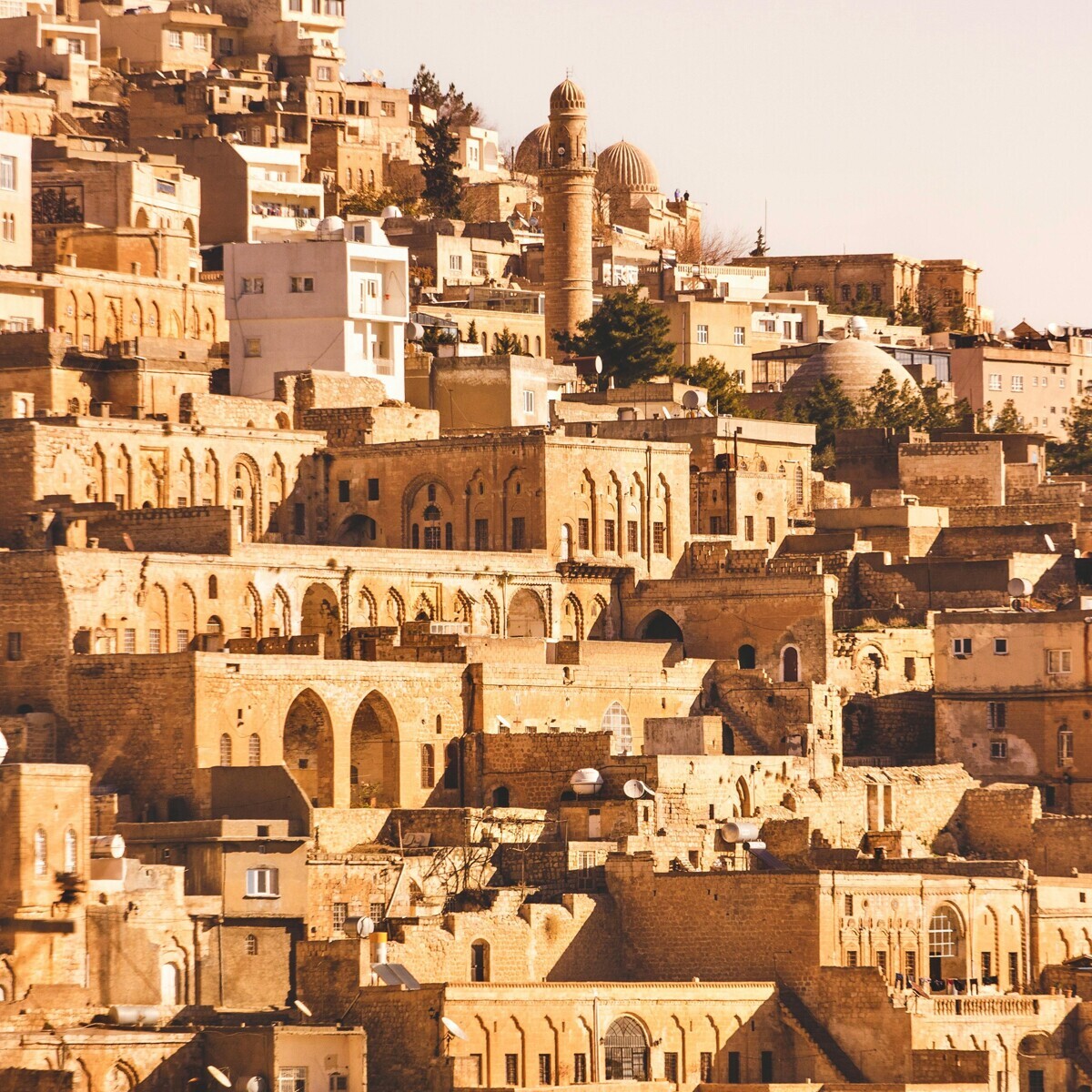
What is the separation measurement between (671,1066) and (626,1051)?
2.44 feet

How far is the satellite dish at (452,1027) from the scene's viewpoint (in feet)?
165

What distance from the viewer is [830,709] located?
66.1 m

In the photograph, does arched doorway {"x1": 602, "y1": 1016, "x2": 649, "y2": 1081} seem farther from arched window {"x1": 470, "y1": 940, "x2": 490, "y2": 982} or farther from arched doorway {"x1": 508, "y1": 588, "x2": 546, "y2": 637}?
arched doorway {"x1": 508, "y1": 588, "x2": 546, "y2": 637}

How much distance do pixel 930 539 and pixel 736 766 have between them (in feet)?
49.8

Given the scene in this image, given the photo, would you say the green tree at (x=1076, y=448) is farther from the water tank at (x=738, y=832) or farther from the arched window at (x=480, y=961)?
the arched window at (x=480, y=961)

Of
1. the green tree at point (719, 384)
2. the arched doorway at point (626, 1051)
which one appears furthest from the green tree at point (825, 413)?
the arched doorway at point (626, 1051)

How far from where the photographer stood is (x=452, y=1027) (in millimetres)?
50344

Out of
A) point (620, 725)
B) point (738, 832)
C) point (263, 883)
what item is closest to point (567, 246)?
point (620, 725)

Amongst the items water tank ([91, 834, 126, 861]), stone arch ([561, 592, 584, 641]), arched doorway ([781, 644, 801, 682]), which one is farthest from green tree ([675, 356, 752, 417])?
water tank ([91, 834, 126, 861])

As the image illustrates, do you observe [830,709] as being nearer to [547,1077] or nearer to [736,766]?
[736,766]

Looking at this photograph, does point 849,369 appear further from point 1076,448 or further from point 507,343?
point 507,343

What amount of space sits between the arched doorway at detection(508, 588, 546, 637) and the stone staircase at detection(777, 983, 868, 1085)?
56.9 feet

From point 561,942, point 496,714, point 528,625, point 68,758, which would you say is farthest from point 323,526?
point 561,942

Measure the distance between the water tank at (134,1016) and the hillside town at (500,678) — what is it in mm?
79
